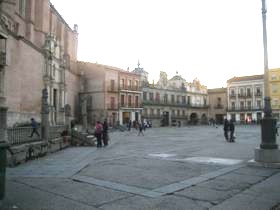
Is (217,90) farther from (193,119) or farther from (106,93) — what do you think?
(106,93)

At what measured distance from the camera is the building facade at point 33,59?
27367 millimetres

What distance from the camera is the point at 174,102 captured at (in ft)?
271

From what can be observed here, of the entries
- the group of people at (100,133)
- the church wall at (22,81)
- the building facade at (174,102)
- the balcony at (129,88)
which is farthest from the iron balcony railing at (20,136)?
the building facade at (174,102)

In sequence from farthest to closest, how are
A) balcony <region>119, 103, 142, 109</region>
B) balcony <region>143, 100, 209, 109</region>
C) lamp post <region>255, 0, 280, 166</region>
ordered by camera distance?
balcony <region>143, 100, 209, 109</region> < balcony <region>119, 103, 142, 109</region> < lamp post <region>255, 0, 280, 166</region>

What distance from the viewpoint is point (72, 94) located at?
56.5m

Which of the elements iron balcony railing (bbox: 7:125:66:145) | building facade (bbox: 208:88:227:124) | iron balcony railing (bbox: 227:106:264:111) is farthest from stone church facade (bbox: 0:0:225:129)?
iron balcony railing (bbox: 227:106:264:111)

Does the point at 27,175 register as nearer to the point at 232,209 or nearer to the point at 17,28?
the point at 232,209

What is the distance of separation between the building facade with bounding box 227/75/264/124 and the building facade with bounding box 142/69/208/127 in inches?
307

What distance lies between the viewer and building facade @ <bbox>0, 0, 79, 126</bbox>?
27.4 meters

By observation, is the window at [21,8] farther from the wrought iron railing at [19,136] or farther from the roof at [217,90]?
the roof at [217,90]

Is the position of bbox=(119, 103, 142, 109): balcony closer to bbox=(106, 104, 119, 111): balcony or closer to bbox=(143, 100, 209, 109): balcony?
bbox=(106, 104, 119, 111): balcony

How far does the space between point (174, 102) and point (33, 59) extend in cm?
5138

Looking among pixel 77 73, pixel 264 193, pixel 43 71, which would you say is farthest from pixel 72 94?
pixel 264 193

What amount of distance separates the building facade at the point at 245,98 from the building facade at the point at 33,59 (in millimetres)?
49166
